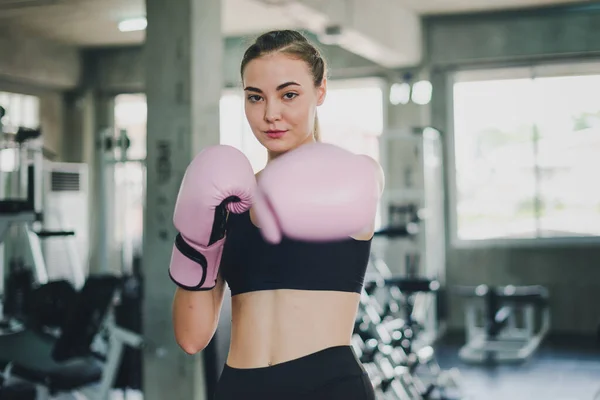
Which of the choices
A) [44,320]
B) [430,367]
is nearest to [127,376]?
[44,320]

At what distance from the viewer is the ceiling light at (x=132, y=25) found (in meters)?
7.07

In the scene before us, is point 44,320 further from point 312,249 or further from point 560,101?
point 560,101

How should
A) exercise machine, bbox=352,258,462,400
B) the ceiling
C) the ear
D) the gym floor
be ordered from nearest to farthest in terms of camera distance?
the ear
exercise machine, bbox=352,258,462,400
the gym floor
the ceiling

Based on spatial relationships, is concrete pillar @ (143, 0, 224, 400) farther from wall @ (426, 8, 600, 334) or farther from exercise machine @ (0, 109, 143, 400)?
wall @ (426, 8, 600, 334)

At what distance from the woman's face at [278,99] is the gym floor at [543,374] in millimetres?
3797

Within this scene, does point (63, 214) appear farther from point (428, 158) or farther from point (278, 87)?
point (278, 87)

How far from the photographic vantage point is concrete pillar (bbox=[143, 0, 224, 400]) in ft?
11.7

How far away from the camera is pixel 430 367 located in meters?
5.23

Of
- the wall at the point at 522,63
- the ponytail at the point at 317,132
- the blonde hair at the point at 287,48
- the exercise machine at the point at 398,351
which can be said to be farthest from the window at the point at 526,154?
the blonde hair at the point at 287,48

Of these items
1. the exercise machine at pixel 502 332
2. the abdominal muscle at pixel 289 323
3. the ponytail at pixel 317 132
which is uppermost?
the ponytail at pixel 317 132

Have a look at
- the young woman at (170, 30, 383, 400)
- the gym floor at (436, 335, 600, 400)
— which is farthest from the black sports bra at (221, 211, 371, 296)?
the gym floor at (436, 335, 600, 400)

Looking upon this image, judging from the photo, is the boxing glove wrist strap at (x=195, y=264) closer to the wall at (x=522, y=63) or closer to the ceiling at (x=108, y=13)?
the ceiling at (x=108, y=13)

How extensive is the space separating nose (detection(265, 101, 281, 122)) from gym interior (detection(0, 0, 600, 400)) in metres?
3.58

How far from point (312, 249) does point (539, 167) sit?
6662 mm
